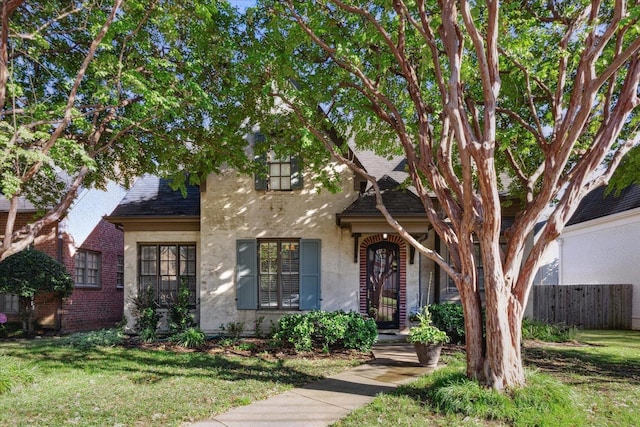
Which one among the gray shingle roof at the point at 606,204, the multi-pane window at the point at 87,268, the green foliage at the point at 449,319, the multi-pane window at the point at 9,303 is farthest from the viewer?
the gray shingle roof at the point at 606,204

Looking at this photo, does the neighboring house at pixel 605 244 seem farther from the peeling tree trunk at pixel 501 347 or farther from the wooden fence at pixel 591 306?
the peeling tree trunk at pixel 501 347

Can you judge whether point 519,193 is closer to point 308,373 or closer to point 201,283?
point 308,373

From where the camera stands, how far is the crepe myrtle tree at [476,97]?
19.1 feet

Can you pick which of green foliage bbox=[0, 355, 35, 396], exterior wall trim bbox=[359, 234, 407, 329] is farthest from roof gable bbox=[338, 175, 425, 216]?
green foliage bbox=[0, 355, 35, 396]

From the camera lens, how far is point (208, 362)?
337 inches

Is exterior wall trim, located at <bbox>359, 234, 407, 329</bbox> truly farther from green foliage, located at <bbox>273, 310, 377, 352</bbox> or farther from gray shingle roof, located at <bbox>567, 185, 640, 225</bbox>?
gray shingle roof, located at <bbox>567, 185, 640, 225</bbox>

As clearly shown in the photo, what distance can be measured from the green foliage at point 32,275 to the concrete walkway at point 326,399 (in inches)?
377

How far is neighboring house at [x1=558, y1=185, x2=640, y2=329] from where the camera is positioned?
1563 cm

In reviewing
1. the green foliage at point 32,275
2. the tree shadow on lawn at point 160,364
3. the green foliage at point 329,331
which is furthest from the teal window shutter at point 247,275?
the green foliage at point 32,275

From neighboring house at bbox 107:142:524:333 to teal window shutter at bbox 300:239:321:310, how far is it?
0.03 m

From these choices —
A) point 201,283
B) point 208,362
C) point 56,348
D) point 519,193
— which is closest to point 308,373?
point 208,362

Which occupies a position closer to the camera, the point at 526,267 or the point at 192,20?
the point at 526,267

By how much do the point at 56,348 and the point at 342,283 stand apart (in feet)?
23.3

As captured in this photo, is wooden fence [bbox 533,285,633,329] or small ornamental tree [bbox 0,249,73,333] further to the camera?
wooden fence [bbox 533,285,633,329]
